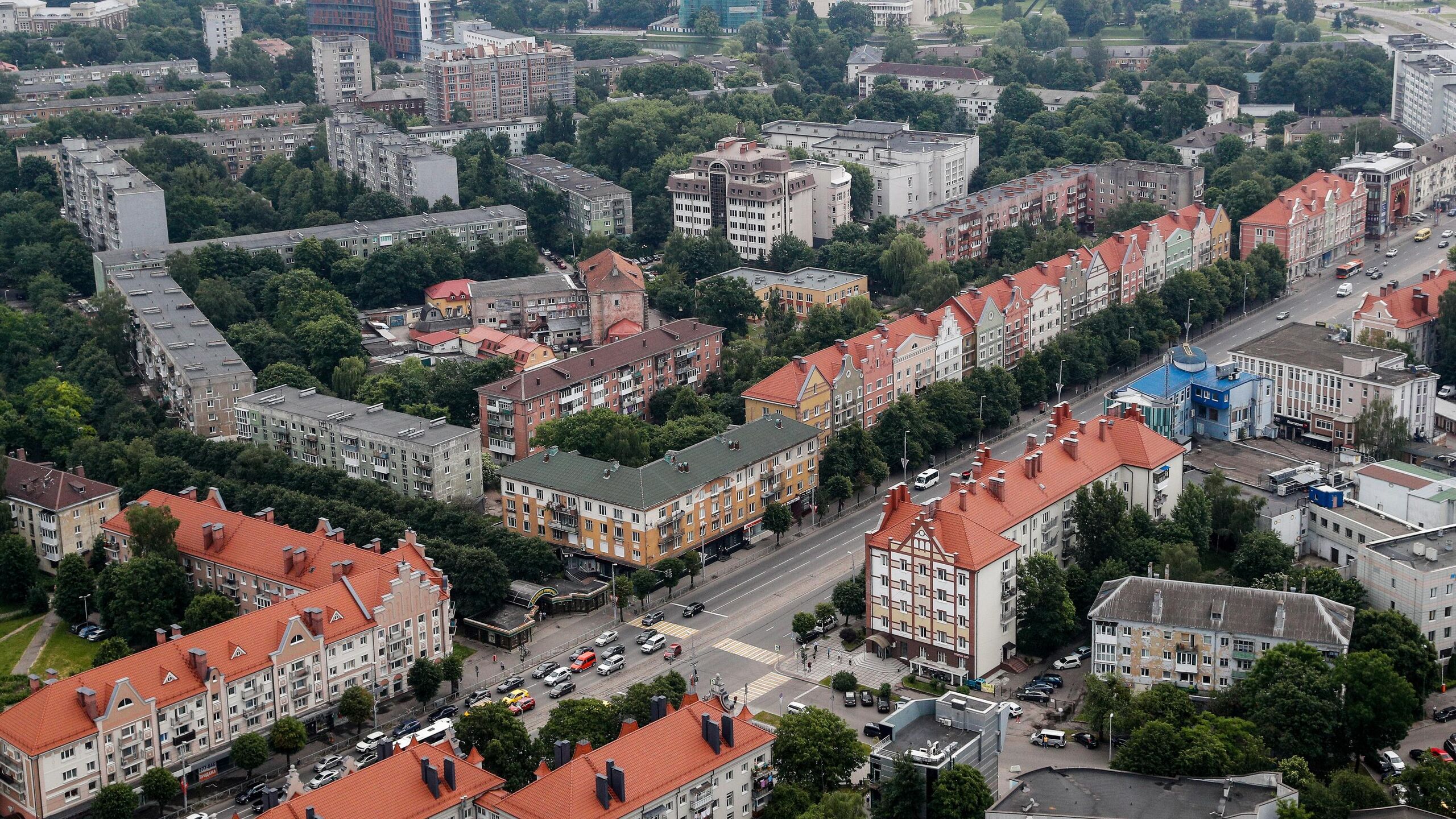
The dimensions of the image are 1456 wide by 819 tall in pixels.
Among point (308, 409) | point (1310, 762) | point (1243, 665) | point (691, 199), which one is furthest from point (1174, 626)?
point (691, 199)

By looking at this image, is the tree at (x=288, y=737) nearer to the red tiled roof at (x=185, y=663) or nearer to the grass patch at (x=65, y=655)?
the red tiled roof at (x=185, y=663)

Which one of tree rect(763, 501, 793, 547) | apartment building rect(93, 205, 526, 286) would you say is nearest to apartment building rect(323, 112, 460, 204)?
apartment building rect(93, 205, 526, 286)

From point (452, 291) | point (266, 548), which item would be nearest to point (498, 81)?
point (452, 291)

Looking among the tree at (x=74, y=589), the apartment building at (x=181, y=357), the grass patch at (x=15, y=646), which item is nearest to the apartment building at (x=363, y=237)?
the apartment building at (x=181, y=357)

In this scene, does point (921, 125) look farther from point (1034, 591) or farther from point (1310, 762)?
point (1310, 762)

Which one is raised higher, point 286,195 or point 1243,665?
point 286,195

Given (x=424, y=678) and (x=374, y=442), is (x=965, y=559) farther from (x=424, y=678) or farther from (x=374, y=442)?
(x=374, y=442)
